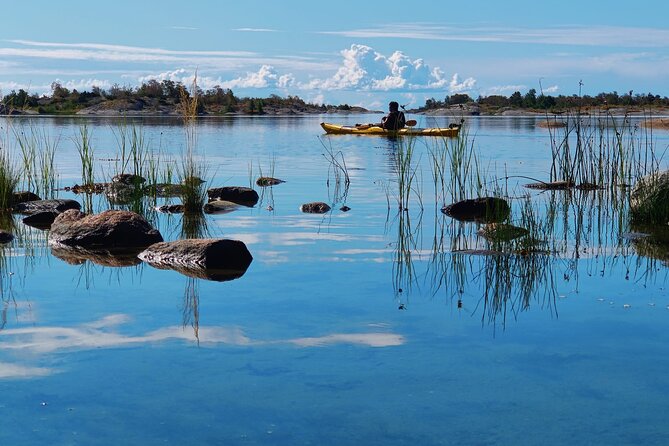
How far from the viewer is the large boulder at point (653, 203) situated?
1122 centimetres

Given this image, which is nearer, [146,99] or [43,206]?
[43,206]

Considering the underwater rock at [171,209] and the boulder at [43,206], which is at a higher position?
the boulder at [43,206]

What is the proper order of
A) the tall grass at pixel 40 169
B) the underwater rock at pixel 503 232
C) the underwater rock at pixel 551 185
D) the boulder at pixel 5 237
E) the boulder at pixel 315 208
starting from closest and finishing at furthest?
the underwater rock at pixel 503 232, the boulder at pixel 5 237, the tall grass at pixel 40 169, the boulder at pixel 315 208, the underwater rock at pixel 551 185

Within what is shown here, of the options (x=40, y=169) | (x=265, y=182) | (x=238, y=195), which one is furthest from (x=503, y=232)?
(x=40, y=169)

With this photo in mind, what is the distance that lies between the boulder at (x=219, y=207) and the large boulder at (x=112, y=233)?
124 inches

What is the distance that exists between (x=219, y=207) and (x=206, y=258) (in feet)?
15.8

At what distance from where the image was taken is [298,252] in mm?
9461

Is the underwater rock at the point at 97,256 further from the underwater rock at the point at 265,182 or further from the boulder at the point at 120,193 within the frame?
the underwater rock at the point at 265,182

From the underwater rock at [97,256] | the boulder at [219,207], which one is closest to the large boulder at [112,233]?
the underwater rock at [97,256]

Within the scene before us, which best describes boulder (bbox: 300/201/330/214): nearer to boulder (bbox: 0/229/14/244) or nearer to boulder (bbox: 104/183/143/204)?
boulder (bbox: 104/183/143/204)

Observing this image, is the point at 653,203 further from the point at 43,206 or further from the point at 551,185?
the point at 43,206

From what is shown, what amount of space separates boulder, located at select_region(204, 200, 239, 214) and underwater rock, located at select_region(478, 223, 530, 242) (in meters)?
4.39

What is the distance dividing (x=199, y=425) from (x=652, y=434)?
2.17 meters

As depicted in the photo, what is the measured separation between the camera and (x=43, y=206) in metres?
12.6
